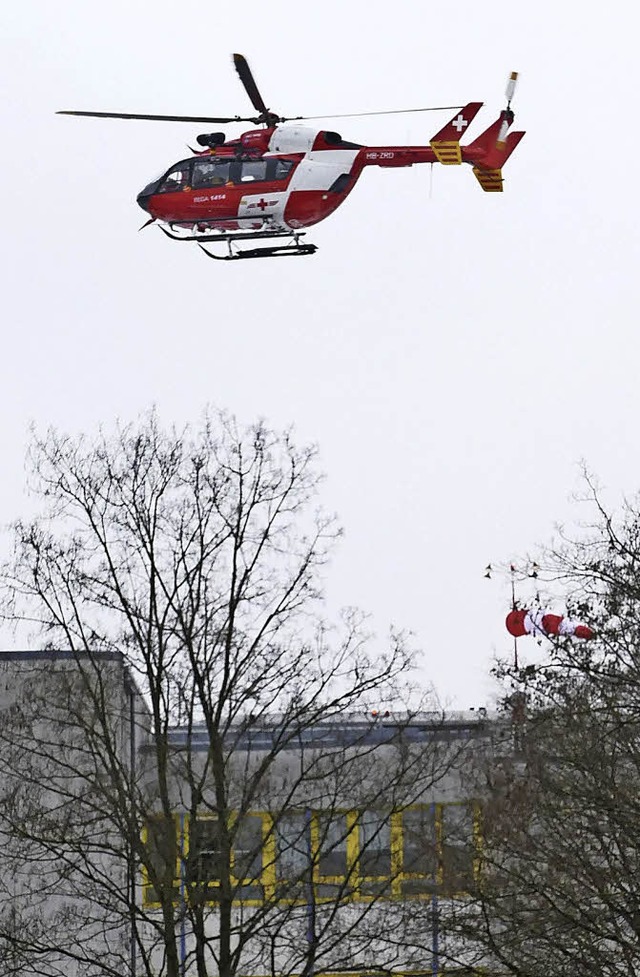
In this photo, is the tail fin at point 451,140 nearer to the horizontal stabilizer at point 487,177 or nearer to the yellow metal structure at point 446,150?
the yellow metal structure at point 446,150

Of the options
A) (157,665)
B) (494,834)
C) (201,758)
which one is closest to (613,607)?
(494,834)

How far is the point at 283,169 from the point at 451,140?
12.1ft

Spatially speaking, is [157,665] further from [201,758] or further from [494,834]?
[201,758]

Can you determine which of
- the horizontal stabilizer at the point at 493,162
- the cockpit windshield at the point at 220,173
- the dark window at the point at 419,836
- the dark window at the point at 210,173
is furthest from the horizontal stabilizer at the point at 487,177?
the dark window at the point at 419,836

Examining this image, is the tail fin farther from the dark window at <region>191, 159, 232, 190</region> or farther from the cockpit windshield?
the dark window at <region>191, 159, 232, 190</region>

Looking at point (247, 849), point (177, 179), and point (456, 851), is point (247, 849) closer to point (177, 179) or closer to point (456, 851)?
point (456, 851)

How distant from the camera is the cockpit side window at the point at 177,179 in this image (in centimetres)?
3719

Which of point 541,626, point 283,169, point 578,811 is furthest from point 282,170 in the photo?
point 578,811

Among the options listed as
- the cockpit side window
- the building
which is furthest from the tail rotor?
the building

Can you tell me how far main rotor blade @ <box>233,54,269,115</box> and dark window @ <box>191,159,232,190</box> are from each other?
60.1 inches

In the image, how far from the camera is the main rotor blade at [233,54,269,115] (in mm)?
32125

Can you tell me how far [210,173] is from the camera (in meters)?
36.7

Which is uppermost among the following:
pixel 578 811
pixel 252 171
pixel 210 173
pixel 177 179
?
pixel 177 179

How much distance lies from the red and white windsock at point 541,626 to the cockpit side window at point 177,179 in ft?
38.9
